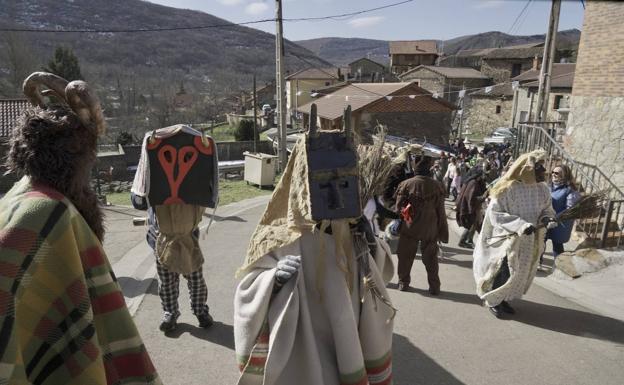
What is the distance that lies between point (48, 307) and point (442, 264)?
18.6ft

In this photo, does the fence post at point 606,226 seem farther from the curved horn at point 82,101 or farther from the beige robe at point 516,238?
the curved horn at point 82,101

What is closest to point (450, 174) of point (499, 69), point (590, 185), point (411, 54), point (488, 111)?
point (590, 185)

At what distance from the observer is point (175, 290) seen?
4012 millimetres

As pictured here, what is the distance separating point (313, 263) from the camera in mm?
2584

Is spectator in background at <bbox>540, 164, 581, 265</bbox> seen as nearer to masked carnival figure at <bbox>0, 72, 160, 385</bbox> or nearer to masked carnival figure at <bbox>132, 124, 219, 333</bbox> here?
masked carnival figure at <bbox>132, 124, 219, 333</bbox>

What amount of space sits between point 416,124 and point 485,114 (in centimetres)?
1938

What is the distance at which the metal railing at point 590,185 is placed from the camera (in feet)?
20.9

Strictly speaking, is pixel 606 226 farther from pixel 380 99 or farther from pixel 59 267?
pixel 380 99

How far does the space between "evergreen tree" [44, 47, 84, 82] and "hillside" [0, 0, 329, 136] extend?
17.9 metres

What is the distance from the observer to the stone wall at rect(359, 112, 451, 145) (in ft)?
73.6

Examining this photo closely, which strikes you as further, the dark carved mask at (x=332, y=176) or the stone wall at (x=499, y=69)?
the stone wall at (x=499, y=69)

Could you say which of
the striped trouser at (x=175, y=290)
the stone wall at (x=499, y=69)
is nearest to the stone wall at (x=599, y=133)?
the striped trouser at (x=175, y=290)

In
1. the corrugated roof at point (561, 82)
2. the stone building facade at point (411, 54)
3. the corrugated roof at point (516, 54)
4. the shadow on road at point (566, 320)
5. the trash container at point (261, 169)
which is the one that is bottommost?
the shadow on road at point (566, 320)

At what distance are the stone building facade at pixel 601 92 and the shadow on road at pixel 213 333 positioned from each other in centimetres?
805
